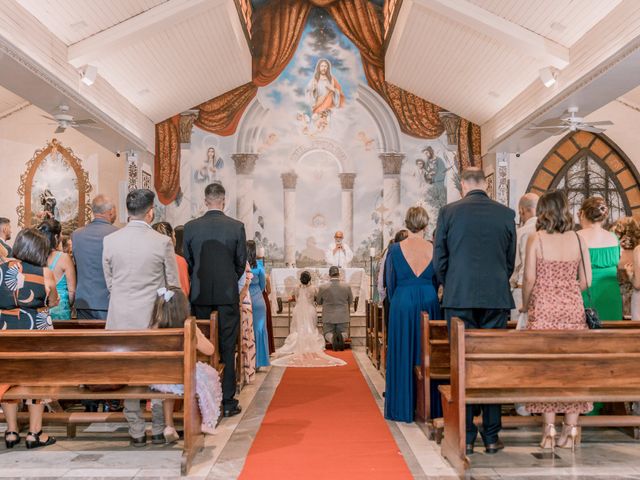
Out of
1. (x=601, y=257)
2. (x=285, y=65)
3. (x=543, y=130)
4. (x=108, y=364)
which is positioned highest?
(x=285, y=65)

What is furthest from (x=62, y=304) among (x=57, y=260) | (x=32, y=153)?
(x=32, y=153)

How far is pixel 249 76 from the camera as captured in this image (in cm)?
1445

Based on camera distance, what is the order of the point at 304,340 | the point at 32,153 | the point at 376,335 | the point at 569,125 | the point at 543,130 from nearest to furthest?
the point at 376,335 → the point at 569,125 → the point at 304,340 → the point at 543,130 → the point at 32,153

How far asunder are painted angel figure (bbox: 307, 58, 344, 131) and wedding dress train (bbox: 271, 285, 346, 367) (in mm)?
5283

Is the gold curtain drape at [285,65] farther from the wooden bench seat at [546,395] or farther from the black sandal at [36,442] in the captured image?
the wooden bench seat at [546,395]

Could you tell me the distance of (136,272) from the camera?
458 cm

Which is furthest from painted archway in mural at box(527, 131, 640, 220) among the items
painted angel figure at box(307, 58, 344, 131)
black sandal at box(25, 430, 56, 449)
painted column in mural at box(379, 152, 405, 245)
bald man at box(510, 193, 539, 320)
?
black sandal at box(25, 430, 56, 449)

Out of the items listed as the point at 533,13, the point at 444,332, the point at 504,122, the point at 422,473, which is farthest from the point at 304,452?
the point at 504,122

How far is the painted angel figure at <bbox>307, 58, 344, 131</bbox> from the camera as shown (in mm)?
14852

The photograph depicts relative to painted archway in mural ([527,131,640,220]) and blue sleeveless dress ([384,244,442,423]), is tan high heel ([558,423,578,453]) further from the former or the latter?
painted archway in mural ([527,131,640,220])

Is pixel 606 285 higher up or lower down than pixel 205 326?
higher up

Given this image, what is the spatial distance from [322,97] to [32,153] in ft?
19.0

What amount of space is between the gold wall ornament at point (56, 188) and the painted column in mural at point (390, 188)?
19.0 feet

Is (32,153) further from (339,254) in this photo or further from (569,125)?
(569,125)
